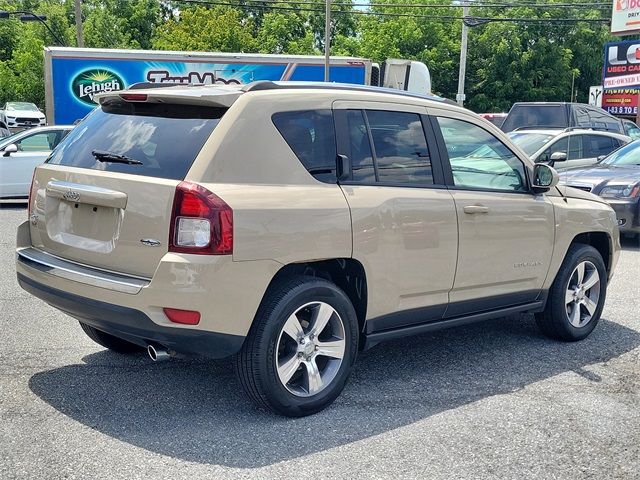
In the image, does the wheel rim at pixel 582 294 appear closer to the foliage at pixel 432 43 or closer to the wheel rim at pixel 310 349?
the wheel rim at pixel 310 349

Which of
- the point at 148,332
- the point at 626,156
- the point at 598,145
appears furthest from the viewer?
the point at 598,145

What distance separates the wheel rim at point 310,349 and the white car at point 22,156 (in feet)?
36.4

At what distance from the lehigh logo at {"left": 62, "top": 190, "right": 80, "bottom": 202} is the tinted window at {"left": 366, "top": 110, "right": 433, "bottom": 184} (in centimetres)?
178

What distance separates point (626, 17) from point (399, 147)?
31.3 meters

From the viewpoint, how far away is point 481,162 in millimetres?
5598

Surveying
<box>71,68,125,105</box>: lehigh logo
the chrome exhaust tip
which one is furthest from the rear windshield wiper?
<box>71,68,125,105</box>: lehigh logo

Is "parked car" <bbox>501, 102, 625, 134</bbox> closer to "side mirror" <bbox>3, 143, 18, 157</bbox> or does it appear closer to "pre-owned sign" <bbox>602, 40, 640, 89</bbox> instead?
"side mirror" <bbox>3, 143, 18, 157</bbox>

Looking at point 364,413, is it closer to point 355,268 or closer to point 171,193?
point 355,268

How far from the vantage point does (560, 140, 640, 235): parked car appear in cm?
1073

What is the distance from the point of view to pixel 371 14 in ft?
167

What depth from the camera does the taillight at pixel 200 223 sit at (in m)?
3.98

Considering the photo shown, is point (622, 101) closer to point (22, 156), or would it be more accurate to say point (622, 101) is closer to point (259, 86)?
point (22, 156)

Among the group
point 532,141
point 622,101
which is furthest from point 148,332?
point 622,101

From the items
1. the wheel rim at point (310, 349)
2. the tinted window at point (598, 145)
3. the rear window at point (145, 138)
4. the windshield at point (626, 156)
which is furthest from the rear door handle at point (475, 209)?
the tinted window at point (598, 145)
